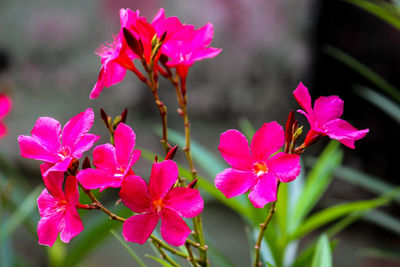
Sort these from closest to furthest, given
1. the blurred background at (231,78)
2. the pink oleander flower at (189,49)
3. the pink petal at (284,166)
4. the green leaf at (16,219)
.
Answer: the pink petal at (284,166) < the pink oleander flower at (189,49) < the green leaf at (16,219) < the blurred background at (231,78)

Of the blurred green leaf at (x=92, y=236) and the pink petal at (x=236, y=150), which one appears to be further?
the blurred green leaf at (x=92, y=236)

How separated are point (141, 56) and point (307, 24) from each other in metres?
0.98

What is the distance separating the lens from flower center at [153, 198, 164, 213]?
1.00 ft

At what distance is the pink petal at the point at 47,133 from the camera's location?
334 millimetres

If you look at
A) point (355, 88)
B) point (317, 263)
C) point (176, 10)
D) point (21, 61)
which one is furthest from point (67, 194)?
point (21, 61)

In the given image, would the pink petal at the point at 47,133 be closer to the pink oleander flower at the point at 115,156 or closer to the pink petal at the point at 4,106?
the pink oleander flower at the point at 115,156

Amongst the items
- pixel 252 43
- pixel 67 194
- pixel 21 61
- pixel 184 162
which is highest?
pixel 67 194

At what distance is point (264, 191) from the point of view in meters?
0.29

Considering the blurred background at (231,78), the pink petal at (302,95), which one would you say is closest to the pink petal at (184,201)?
the pink petal at (302,95)

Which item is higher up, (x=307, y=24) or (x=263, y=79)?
(x=307, y=24)

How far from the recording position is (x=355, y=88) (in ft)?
3.72

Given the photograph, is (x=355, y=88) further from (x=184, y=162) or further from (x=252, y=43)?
(x=184, y=162)

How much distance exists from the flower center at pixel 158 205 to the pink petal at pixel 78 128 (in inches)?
3.0

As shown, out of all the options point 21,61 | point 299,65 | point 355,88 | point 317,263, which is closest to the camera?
point 317,263
